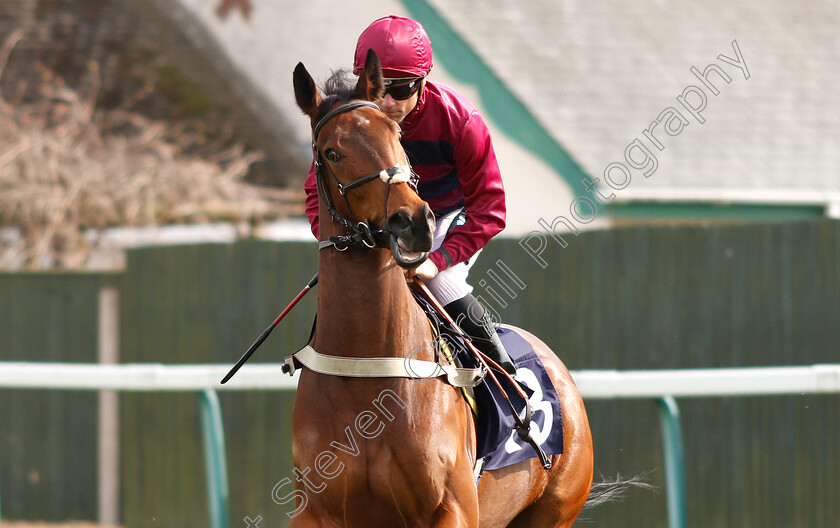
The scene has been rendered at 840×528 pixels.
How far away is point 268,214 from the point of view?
398 inches

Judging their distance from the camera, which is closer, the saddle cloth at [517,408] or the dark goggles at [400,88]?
the dark goggles at [400,88]

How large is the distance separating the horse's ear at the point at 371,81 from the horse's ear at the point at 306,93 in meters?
0.13

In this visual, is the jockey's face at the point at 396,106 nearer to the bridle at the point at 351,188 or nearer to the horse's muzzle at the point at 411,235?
the bridle at the point at 351,188

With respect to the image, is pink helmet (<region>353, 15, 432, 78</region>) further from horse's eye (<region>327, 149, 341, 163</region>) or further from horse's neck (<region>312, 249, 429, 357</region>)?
horse's neck (<region>312, 249, 429, 357</region>)

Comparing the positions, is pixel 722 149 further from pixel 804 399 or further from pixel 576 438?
pixel 576 438

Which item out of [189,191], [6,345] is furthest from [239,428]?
[189,191]

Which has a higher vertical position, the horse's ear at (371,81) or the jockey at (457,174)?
the horse's ear at (371,81)

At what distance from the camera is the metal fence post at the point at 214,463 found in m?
4.19

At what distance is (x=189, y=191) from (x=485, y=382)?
21.6 ft

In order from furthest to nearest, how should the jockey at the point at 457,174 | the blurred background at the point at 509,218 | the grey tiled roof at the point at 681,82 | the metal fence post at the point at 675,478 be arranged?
the grey tiled roof at the point at 681,82 → the blurred background at the point at 509,218 → the metal fence post at the point at 675,478 → the jockey at the point at 457,174

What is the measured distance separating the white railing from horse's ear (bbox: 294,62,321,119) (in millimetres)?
1734

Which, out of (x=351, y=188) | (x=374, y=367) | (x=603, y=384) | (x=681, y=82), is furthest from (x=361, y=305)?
(x=681, y=82)

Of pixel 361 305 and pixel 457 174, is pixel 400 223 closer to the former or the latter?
pixel 361 305

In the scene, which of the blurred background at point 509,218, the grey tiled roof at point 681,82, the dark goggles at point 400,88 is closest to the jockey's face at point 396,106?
the dark goggles at point 400,88
